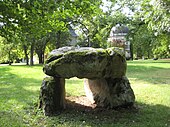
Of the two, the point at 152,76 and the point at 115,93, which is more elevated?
the point at 115,93

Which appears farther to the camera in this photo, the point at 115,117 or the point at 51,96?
the point at 51,96

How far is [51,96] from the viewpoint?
677 centimetres

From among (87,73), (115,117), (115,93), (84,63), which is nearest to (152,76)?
(115,93)

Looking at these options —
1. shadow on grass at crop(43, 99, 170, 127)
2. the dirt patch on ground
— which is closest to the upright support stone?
shadow on grass at crop(43, 99, 170, 127)

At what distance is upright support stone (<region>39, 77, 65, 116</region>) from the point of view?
6697 millimetres

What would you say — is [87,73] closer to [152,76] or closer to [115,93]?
[115,93]

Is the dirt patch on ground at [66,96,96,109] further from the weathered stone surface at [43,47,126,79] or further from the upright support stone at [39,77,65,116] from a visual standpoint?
the weathered stone surface at [43,47,126,79]

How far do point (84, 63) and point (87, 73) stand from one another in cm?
29

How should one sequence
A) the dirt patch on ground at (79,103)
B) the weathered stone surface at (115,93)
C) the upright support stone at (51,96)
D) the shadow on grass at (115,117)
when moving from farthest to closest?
the dirt patch on ground at (79,103)
the weathered stone surface at (115,93)
the upright support stone at (51,96)
the shadow on grass at (115,117)

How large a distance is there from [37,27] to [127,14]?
18.2 meters

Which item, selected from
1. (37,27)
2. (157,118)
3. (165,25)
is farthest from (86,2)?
(165,25)

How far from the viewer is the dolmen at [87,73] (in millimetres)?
6406

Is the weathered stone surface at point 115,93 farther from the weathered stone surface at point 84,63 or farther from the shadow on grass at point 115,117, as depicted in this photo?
the weathered stone surface at point 84,63

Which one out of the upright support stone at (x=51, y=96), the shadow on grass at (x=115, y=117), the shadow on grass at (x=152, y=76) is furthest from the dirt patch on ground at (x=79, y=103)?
the shadow on grass at (x=152, y=76)
